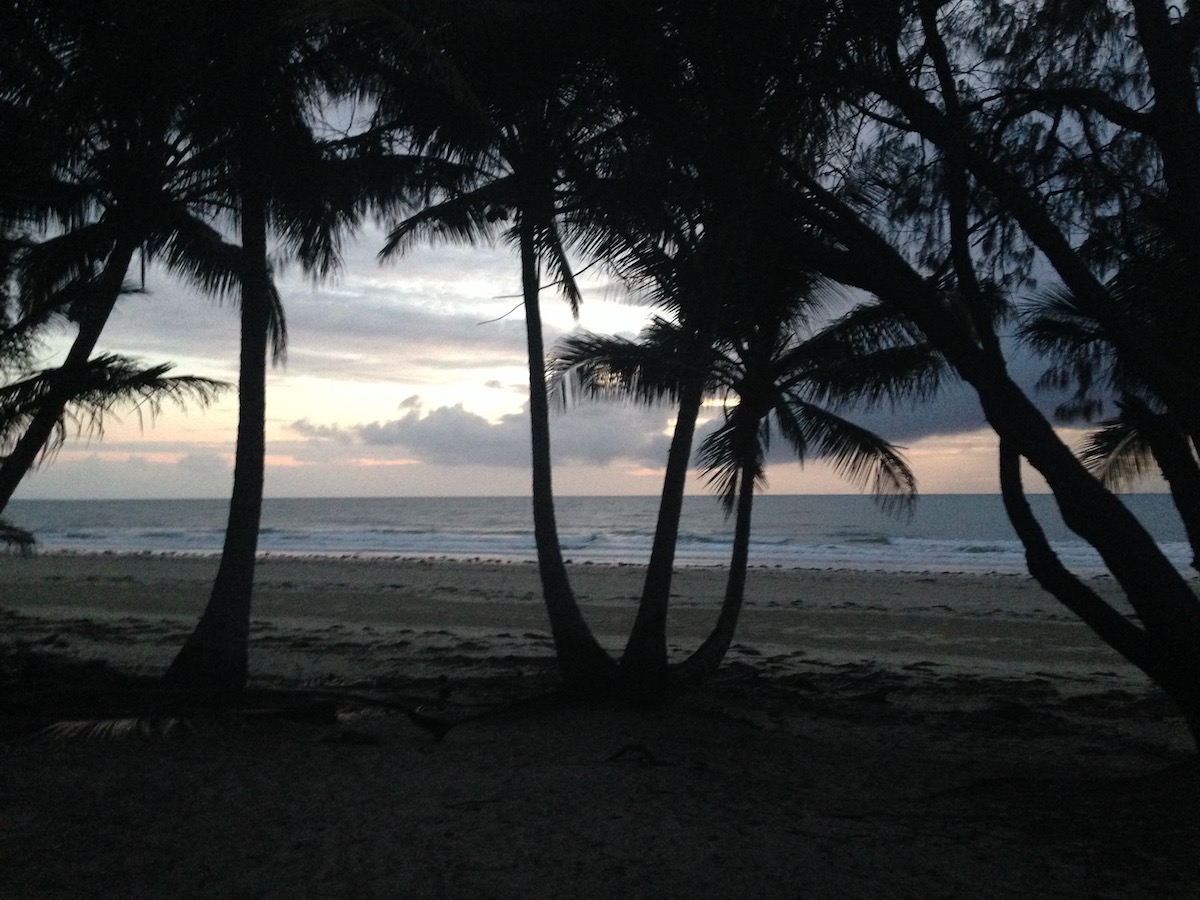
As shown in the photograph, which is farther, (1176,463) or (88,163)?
(88,163)

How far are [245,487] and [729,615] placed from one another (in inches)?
187

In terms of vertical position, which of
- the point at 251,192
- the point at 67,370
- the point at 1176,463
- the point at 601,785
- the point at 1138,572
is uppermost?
the point at 251,192

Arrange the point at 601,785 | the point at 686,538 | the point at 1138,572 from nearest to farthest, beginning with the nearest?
1. the point at 601,785
2. the point at 1138,572
3. the point at 686,538

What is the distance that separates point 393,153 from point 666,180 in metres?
3.19

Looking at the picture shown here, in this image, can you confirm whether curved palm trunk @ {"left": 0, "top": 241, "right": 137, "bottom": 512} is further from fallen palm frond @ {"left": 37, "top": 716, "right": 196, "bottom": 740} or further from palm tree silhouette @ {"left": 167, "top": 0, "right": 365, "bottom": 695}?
fallen palm frond @ {"left": 37, "top": 716, "right": 196, "bottom": 740}

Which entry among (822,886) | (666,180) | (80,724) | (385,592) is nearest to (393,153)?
(666,180)

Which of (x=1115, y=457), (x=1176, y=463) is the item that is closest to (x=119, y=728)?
(x=1176, y=463)

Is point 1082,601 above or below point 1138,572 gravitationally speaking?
below

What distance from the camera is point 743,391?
9805 mm

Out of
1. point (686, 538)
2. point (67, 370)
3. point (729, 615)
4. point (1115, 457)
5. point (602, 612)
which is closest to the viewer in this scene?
point (67, 370)

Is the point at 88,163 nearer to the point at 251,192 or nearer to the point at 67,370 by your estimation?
the point at 251,192

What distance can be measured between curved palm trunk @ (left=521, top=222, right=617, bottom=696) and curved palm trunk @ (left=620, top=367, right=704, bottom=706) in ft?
1.33

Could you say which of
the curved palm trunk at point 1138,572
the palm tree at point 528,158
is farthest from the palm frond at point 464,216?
the curved palm trunk at point 1138,572

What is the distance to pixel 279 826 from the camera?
454 centimetres
